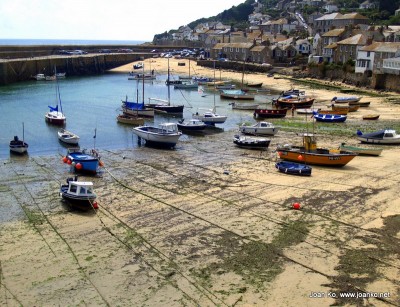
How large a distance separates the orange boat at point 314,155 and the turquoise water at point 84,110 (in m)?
12.0

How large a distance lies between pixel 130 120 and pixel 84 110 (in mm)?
10821

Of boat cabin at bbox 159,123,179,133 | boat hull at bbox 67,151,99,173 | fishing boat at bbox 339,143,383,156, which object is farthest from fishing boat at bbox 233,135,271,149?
boat hull at bbox 67,151,99,173

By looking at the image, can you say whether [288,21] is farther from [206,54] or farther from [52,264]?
[52,264]

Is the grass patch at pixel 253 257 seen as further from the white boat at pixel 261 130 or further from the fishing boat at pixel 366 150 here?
the white boat at pixel 261 130

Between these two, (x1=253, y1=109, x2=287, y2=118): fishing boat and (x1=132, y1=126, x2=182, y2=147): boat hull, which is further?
(x1=253, y1=109, x2=287, y2=118): fishing boat

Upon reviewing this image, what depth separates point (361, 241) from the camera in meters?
16.8

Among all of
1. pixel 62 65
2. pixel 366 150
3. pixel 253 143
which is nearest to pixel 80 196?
pixel 253 143

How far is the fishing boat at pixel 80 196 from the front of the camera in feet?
67.2

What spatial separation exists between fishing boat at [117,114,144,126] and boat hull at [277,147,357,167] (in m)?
17.3

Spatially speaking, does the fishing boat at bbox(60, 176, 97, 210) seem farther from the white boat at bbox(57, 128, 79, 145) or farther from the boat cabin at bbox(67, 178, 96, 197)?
the white boat at bbox(57, 128, 79, 145)

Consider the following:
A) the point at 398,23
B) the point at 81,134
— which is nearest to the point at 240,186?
the point at 81,134

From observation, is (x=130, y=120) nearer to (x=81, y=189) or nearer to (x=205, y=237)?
(x=81, y=189)

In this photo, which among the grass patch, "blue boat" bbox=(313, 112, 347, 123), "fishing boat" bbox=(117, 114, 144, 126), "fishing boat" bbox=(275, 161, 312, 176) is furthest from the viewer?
"fishing boat" bbox=(117, 114, 144, 126)

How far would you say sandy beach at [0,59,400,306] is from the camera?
1377 cm
